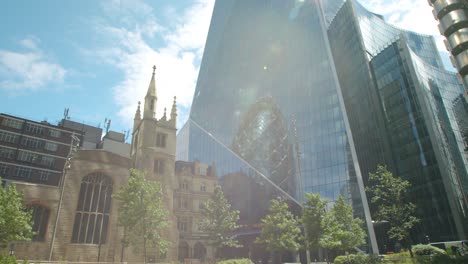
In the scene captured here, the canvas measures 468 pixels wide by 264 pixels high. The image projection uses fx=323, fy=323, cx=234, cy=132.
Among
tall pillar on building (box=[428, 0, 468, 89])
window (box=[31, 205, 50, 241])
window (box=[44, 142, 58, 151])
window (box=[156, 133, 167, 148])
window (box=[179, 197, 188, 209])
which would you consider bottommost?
window (box=[31, 205, 50, 241])

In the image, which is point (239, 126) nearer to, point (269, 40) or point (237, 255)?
point (269, 40)

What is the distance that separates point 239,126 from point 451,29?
60.5 metres

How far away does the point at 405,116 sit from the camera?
62.8 metres

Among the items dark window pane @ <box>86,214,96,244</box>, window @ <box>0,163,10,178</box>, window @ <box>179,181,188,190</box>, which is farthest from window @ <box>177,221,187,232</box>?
window @ <box>0,163,10,178</box>

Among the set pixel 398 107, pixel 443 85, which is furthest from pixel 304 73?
pixel 443 85

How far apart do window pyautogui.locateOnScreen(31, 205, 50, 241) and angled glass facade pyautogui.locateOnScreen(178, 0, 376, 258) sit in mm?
34841

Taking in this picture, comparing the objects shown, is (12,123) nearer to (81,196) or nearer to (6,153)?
(6,153)

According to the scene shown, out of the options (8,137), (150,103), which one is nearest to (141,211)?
(150,103)

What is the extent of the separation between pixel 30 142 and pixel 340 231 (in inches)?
2555

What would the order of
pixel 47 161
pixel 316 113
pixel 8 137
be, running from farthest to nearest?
pixel 47 161, pixel 8 137, pixel 316 113

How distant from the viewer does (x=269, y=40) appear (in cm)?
8619

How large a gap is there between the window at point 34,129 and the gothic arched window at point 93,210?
32381 mm

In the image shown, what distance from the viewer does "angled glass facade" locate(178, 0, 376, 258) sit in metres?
60.4

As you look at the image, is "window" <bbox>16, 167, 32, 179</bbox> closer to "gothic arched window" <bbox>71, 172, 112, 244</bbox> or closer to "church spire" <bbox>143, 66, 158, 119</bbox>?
"gothic arched window" <bbox>71, 172, 112, 244</bbox>
